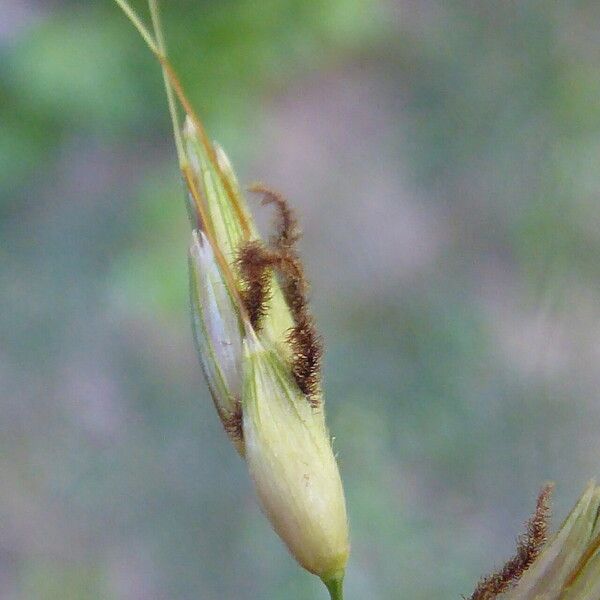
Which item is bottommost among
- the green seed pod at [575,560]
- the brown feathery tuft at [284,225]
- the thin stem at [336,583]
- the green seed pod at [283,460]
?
the green seed pod at [575,560]

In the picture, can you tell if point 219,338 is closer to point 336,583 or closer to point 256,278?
point 256,278

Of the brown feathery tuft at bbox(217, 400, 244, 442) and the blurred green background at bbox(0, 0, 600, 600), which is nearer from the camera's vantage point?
the brown feathery tuft at bbox(217, 400, 244, 442)

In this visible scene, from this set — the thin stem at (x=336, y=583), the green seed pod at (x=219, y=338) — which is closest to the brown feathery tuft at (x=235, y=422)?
the green seed pod at (x=219, y=338)

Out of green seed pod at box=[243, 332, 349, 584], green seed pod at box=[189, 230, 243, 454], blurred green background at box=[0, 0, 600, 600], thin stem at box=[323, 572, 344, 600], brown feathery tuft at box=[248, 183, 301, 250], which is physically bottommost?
thin stem at box=[323, 572, 344, 600]

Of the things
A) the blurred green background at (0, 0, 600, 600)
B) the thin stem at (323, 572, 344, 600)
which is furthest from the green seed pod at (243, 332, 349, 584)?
the blurred green background at (0, 0, 600, 600)

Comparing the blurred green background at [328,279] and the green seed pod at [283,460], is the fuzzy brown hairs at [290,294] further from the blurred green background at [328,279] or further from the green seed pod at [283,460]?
the blurred green background at [328,279]

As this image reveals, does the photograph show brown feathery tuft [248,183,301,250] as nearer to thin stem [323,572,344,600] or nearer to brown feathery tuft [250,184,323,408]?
brown feathery tuft [250,184,323,408]

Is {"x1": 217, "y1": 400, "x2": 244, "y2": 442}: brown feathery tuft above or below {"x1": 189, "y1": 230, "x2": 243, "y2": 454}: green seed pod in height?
below

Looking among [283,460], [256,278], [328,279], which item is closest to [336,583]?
[283,460]
